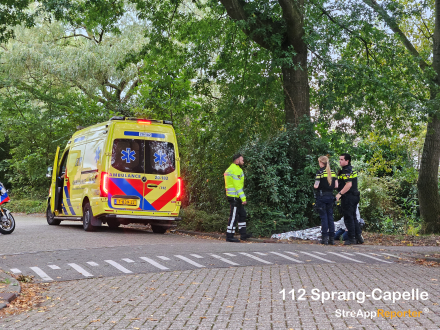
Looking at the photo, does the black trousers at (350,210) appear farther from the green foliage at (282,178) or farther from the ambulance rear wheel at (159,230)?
the ambulance rear wheel at (159,230)

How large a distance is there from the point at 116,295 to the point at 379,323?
313cm

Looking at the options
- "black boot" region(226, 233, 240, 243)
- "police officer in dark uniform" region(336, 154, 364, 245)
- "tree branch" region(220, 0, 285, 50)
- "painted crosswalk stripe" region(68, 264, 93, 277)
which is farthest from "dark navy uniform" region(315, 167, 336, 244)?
"painted crosswalk stripe" region(68, 264, 93, 277)

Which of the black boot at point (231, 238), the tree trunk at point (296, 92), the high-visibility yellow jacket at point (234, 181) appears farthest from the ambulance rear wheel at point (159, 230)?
the tree trunk at point (296, 92)

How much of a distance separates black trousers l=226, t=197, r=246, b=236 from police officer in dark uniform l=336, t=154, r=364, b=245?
7.04 feet

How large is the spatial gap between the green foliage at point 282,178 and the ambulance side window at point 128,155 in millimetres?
2667

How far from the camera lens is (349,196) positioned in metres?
12.0

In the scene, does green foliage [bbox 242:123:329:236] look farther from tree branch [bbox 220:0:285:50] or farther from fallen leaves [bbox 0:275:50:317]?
fallen leaves [bbox 0:275:50:317]

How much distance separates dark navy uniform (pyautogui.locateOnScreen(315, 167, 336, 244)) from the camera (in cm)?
1195

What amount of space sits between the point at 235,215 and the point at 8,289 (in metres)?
6.35

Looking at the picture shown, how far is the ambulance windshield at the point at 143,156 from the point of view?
43.4 ft

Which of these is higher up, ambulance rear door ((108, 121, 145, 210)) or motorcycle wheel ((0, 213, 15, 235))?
ambulance rear door ((108, 121, 145, 210))

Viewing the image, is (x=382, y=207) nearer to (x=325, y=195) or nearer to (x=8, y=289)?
(x=325, y=195)

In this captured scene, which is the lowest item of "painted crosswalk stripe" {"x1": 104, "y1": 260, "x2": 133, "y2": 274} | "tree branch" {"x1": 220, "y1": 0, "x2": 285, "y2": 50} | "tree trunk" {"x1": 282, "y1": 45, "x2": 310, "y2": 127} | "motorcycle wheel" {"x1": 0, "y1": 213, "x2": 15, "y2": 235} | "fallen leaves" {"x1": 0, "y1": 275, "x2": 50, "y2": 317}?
"fallen leaves" {"x1": 0, "y1": 275, "x2": 50, "y2": 317}

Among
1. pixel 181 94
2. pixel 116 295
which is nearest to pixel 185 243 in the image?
pixel 116 295
